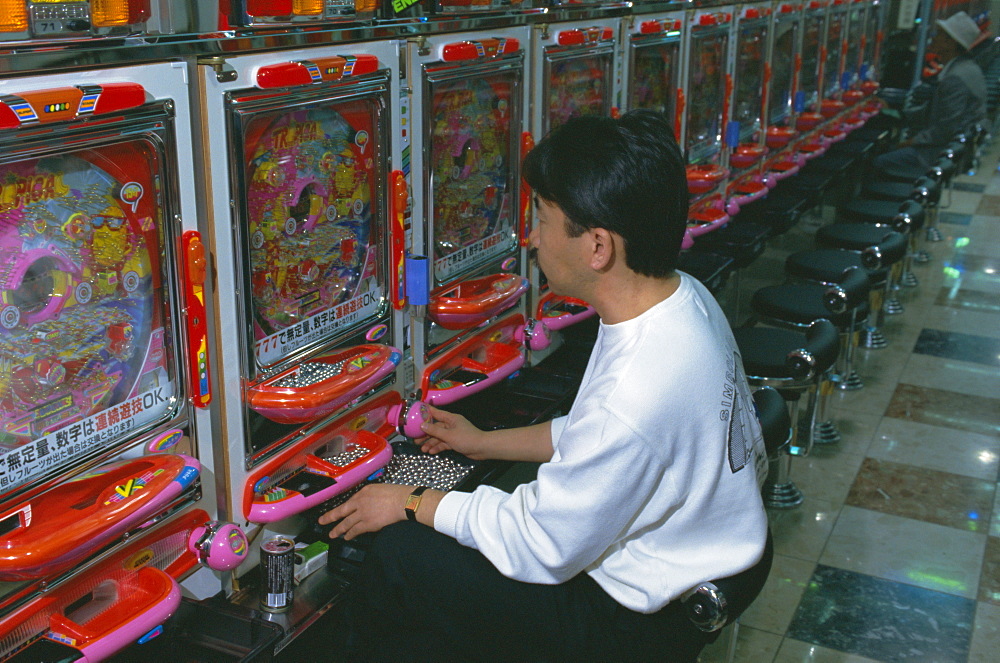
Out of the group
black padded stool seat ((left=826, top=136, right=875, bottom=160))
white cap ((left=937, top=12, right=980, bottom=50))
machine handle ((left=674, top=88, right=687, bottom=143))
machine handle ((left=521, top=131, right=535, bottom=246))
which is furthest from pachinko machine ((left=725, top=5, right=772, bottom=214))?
white cap ((left=937, top=12, right=980, bottom=50))

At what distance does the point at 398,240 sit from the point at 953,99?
578 cm

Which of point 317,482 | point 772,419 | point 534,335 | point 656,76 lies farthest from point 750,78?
point 317,482

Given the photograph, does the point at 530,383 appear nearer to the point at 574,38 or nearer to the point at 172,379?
the point at 574,38

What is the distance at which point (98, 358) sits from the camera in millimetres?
1665

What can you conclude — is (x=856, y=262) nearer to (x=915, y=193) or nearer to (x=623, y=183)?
(x=915, y=193)

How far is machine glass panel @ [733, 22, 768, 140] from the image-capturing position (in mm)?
4930

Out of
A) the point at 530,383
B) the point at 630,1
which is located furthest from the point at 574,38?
the point at 530,383

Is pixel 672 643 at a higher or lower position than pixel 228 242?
lower

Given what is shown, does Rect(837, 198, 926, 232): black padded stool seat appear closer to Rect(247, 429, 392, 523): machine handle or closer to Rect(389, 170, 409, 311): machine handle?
Rect(389, 170, 409, 311): machine handle

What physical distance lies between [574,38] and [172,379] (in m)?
1.82

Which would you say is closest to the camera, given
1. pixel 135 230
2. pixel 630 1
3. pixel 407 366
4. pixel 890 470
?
pixel 135 230

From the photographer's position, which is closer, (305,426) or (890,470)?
(305,426)

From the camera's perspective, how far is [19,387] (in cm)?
153

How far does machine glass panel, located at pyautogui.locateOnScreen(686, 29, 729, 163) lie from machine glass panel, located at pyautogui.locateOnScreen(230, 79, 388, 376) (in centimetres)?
230
